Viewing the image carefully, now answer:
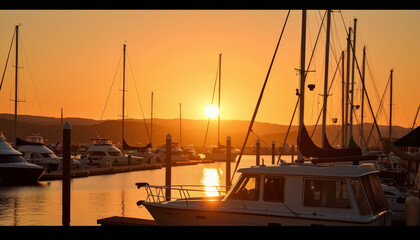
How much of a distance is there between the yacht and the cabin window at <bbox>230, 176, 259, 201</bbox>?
86.4ft

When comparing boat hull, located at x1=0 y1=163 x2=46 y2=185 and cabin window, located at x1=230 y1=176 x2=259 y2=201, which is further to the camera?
boat hull, located at x1=0 y1=163 x2=46 y2=185

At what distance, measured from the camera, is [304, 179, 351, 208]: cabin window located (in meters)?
13.7

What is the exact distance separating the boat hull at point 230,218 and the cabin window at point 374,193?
11.6 inches

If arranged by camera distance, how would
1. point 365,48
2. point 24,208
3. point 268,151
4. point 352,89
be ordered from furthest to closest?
point 268,151 < point 365,48 < point 352,89 < point 24,208

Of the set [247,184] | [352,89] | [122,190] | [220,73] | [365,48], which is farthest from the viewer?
[220,73]

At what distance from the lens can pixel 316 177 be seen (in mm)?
13867

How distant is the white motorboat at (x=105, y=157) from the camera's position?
57781 millimetres

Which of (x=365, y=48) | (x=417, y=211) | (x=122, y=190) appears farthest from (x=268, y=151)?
(x=417, y=211)

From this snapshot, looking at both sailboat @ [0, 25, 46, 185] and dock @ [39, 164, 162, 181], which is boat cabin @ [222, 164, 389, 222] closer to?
sailboat @ [0, 25, 46, 185]

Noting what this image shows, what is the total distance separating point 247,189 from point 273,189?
0.69 meters

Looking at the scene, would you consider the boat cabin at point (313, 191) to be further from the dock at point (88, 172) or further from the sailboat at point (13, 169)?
the dock at point (88, 172)

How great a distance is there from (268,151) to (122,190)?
117742 millimetres

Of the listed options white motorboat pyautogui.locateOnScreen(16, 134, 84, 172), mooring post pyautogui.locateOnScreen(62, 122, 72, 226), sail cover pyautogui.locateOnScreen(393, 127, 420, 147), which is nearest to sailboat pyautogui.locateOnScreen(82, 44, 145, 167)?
white motorboat pyautogui.locateOnScreen(16, 134, 84, 172)
